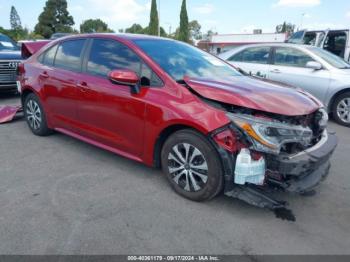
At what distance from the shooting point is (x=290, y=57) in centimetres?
684

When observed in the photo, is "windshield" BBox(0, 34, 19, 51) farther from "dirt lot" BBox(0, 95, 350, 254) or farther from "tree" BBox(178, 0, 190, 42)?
"tree" BBox(178, 0, 190, 42)

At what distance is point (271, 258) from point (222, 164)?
0.86m

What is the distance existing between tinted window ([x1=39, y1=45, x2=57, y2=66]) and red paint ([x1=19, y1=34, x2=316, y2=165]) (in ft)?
0.39

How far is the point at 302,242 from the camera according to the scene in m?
2.53

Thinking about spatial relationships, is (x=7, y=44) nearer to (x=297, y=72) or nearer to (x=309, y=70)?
(x=297, y=72)

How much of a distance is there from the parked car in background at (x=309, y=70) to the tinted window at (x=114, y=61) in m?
4.33

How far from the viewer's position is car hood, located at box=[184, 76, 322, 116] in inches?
108

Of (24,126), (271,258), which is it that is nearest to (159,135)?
(271,258)

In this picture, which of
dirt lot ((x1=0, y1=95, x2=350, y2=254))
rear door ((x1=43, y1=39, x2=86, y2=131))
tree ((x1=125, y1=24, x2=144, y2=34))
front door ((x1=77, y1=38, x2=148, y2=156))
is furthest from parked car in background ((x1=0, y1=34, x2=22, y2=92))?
tree ((x1=125, y1=24, x2=144, y2=34))

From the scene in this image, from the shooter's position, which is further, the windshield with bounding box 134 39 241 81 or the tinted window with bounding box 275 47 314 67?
the tinted window with bounding box 275 47 314 67

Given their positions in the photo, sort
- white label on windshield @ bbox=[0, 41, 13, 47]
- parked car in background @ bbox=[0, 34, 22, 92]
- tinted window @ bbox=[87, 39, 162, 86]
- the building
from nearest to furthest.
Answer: tinted window @ bbox=[87, 39, 162, 86] < parked car in background @ bbox=[0, 34, 22, 92] < white label on windshield @ bbox=[0, 41, 13, 47] < the building

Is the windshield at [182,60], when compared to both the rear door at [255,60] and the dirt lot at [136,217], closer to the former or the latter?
the dirt lot at [136,217]

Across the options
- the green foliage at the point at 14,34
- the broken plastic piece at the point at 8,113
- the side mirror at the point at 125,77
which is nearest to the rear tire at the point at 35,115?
the broken plastic piece at the point at 8,113

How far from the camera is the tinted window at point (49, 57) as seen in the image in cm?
454
